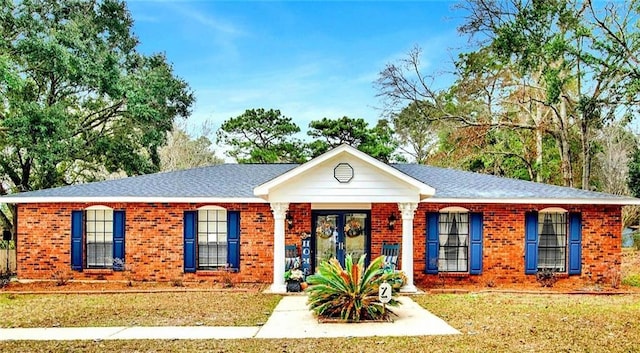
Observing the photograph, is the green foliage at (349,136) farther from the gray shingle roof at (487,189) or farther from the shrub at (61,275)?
the shrub at (61,275)

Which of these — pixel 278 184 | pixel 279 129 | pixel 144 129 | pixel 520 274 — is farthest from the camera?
pixel 279 129

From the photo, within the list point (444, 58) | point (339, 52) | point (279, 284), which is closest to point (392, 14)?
point (339, 52)

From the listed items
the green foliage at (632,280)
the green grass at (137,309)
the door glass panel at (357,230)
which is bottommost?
the green foliage at (632,280)

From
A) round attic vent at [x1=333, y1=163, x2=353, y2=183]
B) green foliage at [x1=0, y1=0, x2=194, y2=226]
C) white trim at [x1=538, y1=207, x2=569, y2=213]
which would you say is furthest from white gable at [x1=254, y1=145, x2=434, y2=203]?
green foliage at [x1=0, y1=0, x2=194, y2=226]

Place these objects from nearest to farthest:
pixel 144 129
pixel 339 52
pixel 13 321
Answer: pixel 13 321 → pixel 144 129 → pixel 339 52

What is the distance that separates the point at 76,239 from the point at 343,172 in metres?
7.19

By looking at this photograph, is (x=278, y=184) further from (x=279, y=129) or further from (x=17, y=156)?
(x=279, y=129)

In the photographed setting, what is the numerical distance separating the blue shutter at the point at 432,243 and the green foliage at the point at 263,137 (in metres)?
18.8

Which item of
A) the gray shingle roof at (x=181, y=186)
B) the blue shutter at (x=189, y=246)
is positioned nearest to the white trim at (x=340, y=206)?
the gray shingle roof at (x=181, y=186)

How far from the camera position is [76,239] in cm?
1470

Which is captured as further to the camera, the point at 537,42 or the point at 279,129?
the point at 279,129

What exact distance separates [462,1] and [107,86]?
13958mm

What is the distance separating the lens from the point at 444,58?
24.9 metres

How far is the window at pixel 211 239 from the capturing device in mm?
14641
